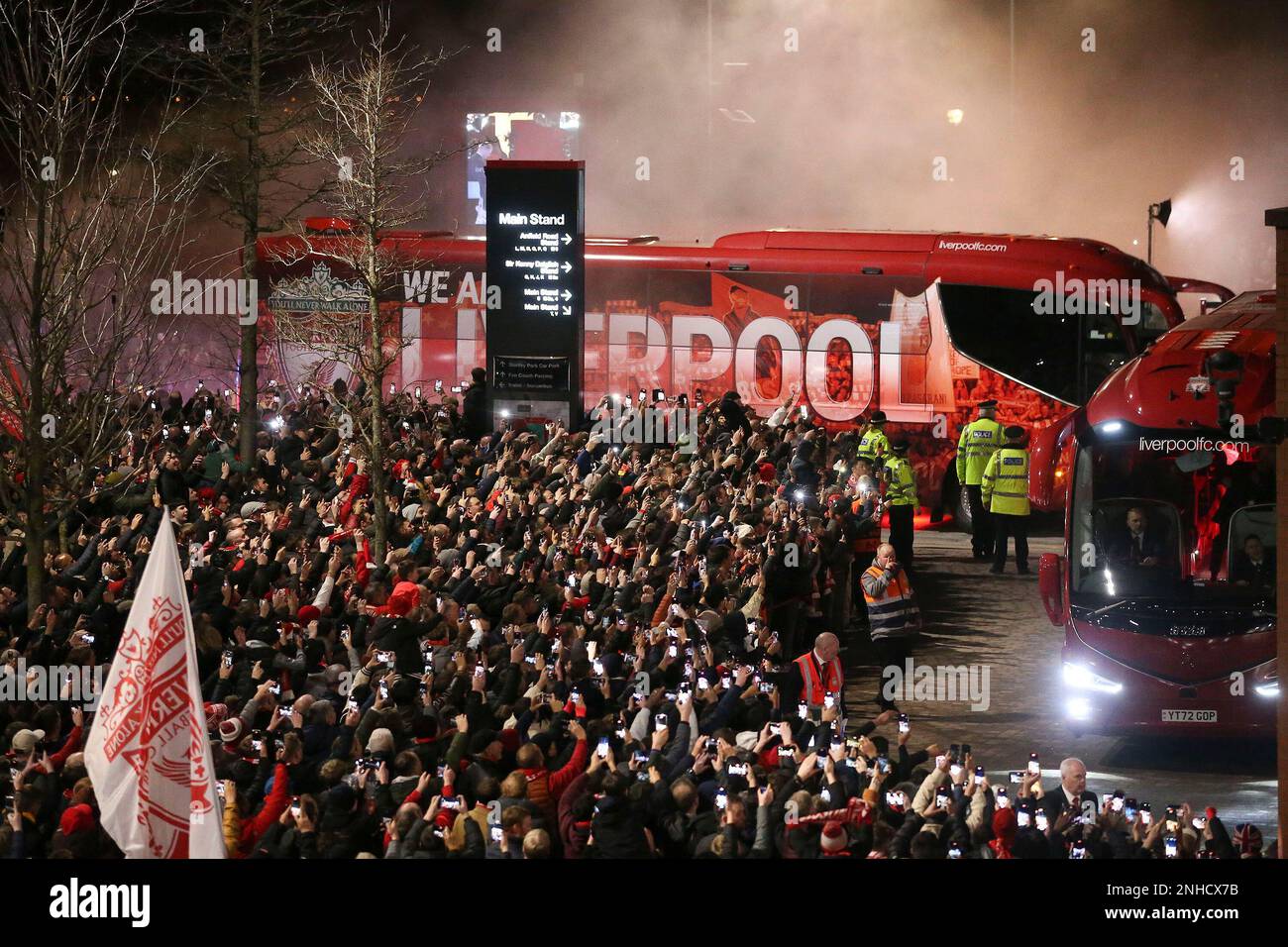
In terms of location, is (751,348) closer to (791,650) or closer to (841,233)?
(841,233)

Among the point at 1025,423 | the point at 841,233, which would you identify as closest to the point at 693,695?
the point at 1025,423

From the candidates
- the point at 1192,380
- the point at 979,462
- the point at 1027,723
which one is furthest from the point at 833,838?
the point at 979,462

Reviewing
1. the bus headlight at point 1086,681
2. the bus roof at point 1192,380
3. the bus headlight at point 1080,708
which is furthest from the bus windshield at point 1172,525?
the bus headlight at point 1080,708

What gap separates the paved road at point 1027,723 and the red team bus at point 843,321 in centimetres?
406

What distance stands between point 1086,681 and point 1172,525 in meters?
1.38

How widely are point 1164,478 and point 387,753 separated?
262 inches

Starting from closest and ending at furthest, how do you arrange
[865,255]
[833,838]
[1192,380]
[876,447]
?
1. [833,838]
2. [1192,380]
3. [876,447]
4. [865,255]

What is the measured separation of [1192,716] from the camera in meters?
11.9

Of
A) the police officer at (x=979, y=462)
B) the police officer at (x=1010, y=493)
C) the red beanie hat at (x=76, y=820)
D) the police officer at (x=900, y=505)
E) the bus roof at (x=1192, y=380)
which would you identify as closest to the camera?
the red beanie hat at (x=76, y=820)

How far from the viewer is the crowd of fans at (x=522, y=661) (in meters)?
8.38

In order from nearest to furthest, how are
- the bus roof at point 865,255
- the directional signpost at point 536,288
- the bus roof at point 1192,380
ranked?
the bus roof at point 1192,380
the directional signpost at point 536,288
the bus roof at point 865,255

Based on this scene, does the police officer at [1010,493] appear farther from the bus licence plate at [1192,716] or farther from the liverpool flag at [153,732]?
the liverpool flag at [153,732]

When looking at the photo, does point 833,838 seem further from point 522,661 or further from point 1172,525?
point 1172,525

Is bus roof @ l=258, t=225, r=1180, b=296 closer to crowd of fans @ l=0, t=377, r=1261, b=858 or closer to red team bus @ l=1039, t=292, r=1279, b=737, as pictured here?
crowd of fans @ l=0, t=377, r=1261, b=858
